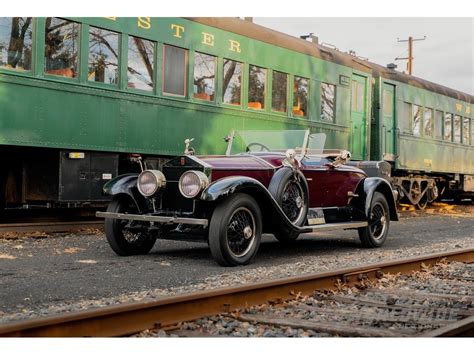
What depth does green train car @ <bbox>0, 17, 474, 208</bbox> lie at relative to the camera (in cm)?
837

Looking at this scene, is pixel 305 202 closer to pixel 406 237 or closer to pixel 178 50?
pixel 406 237

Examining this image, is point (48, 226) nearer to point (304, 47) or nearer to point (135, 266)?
point (135, 266)

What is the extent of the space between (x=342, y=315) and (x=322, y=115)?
9.21 meters

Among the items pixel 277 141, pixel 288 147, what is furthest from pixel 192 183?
pixel 277 141

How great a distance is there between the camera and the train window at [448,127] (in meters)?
18.0

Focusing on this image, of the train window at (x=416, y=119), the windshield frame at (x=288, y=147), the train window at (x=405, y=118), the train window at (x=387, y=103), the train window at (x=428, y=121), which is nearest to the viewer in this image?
the windshield frame at (x=288, y=147)

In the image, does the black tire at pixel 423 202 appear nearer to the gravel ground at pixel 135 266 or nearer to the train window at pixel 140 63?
the gravel ground at pixel 135 266

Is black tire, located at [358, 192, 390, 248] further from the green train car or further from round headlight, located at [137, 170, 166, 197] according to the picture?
round headlight, located at [137, 170, 166, 197]

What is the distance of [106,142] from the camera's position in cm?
918

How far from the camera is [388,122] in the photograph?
615 inches

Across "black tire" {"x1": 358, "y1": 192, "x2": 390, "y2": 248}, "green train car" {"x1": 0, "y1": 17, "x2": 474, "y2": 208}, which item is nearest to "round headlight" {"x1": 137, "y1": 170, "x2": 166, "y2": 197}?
"green train car" {"x1": 0, "y1": 17, "x2": 474, "y2": 208}

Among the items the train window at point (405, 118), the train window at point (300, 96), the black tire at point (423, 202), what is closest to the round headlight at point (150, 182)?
the train window at point (300, 96)

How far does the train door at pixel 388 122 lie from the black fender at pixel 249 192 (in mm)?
8773

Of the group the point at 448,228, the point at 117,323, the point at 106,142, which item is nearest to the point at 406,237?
the point at 448,228
